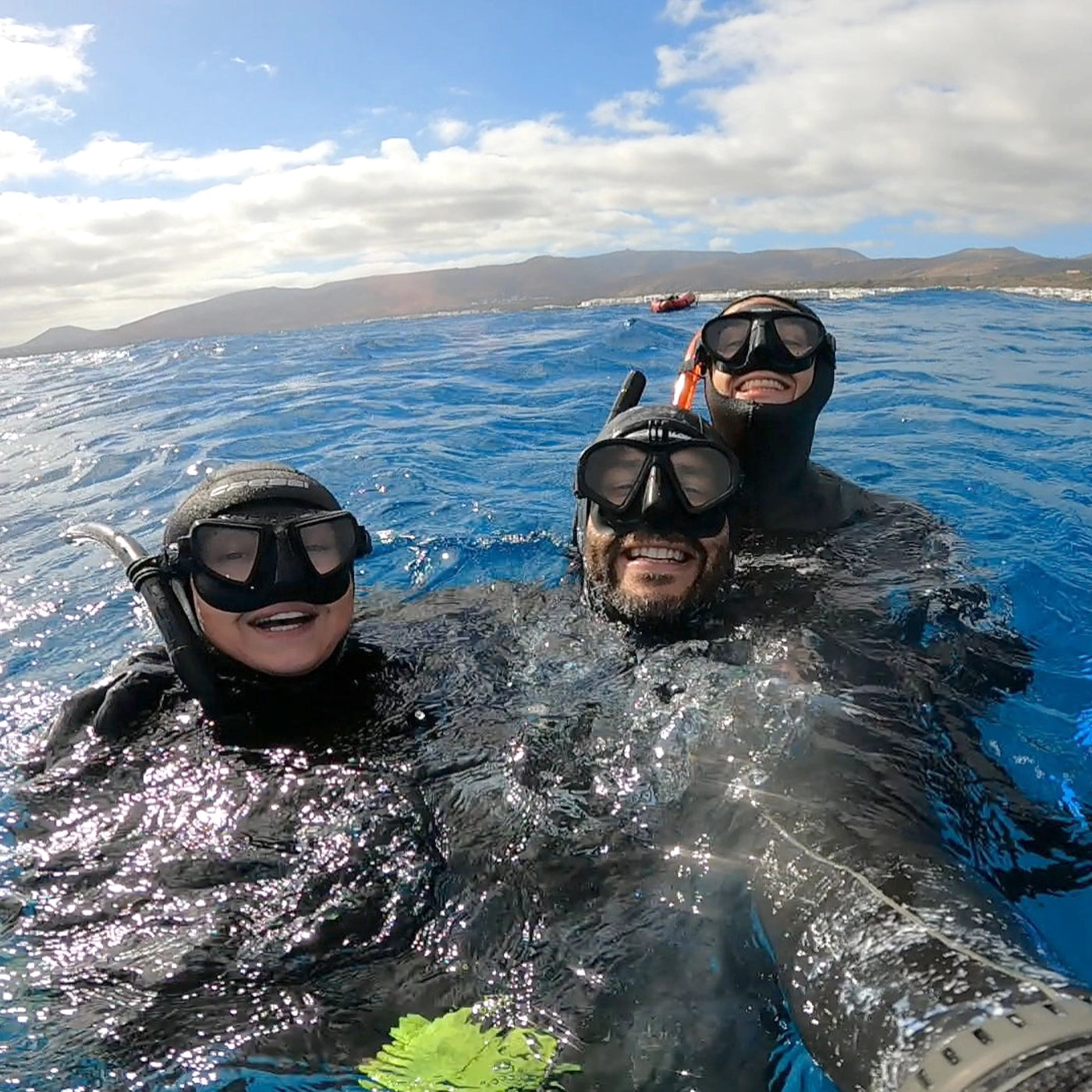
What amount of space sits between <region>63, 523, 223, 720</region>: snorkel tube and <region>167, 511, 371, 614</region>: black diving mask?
9 centimetres

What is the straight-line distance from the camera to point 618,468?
11.5ft

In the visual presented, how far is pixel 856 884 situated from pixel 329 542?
2.03m

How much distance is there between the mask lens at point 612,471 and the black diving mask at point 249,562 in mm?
1139

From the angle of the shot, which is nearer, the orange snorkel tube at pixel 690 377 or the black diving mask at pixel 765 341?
the black diving mask at pixel 765 341

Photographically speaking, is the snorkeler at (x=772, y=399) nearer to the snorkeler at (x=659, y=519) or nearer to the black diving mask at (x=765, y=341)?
the black diving mask at (x=765, y=341)

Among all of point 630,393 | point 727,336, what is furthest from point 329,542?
point 727,336

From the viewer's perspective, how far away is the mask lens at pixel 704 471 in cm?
344

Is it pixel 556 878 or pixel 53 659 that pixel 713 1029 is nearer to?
pixel 556 878

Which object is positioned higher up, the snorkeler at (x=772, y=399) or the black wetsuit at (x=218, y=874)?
the snorkeler at (x=772, y=399)

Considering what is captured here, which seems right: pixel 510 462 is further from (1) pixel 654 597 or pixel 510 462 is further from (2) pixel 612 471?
(1) pixel 654 597

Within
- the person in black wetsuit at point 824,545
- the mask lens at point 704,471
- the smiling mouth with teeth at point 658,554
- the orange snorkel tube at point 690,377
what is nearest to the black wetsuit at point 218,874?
the smiling mouth with teeth at point 658,554

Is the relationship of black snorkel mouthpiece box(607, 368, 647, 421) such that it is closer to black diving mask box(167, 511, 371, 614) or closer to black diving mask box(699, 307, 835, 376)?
black diving mask box(699, 307, 835, 376)

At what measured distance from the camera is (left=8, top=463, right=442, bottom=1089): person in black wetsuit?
2.12 m

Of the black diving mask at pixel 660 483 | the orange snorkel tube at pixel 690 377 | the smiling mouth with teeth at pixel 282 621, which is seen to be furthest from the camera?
the orange snorkel tube at pixel 690 377
